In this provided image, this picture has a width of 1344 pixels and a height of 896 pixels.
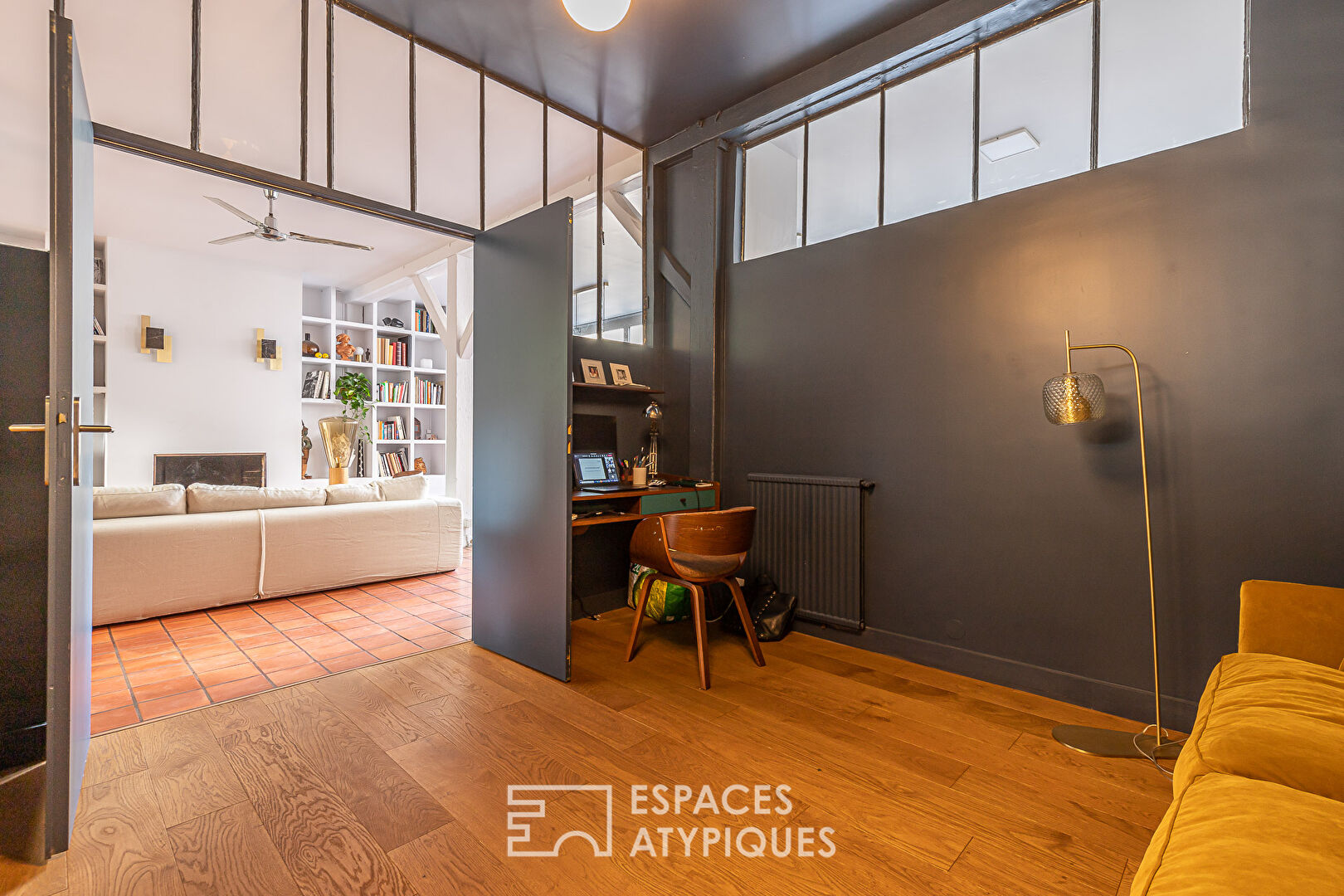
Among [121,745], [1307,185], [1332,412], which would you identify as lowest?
[121,745]

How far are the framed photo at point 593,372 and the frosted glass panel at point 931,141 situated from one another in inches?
71.8

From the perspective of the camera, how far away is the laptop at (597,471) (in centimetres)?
351

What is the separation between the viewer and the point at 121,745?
217 centimetres

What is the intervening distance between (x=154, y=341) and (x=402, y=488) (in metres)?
3.69

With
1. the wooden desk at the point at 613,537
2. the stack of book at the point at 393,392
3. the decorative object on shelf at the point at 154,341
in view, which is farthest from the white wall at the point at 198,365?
the wooden desk at the point at 613,537

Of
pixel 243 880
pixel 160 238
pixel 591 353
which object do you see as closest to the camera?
pixel 243 880

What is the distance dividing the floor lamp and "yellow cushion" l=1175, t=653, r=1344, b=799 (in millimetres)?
555

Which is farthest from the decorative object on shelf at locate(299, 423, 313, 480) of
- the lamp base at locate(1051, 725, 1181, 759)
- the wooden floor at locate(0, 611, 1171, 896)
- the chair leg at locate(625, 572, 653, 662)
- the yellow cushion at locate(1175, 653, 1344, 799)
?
the yellow cushion at locate(1175, 653, 1344, 799)

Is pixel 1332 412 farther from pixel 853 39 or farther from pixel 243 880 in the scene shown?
pixel 243 880

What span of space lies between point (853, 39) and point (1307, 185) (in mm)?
2001

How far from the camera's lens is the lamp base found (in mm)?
2094

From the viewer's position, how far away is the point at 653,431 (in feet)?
13.3

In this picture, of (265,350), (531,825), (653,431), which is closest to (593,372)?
(653,431)

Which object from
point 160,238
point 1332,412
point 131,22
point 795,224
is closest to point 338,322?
point 160,238
